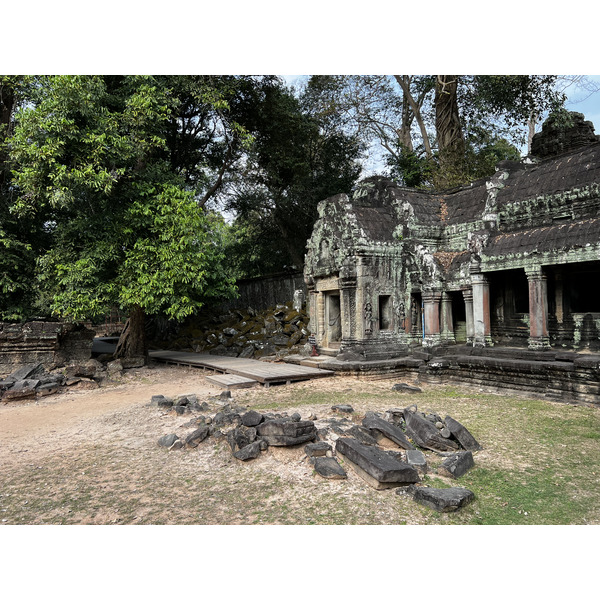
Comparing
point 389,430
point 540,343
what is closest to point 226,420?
point 389,430

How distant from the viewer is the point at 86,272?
10.2m

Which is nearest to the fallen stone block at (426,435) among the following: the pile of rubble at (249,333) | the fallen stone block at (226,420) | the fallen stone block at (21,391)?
the fallen stone block at (226,420)

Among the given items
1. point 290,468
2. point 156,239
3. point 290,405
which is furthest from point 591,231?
point 156,239

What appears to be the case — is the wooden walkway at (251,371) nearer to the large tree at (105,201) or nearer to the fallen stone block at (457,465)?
the large tree at (105,201)

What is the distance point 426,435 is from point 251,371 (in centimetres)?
617

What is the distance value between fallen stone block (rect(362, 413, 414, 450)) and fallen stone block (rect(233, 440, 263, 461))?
130cm

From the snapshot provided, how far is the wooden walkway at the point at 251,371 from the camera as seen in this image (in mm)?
9586

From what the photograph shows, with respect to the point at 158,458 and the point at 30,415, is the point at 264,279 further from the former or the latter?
the point at 158,458

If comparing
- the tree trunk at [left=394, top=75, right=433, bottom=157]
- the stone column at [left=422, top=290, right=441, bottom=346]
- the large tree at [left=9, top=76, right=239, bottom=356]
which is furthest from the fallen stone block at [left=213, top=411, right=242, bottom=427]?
the tree trunk at [left=394, top=75, right=433, bottom=157]

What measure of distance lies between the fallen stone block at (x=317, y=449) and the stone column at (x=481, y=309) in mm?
5930

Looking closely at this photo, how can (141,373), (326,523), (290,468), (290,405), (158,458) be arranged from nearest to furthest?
(326,523) → (290,468) → (158,458) → (290,405) → (141,373)

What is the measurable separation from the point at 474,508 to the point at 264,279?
15.6 metres

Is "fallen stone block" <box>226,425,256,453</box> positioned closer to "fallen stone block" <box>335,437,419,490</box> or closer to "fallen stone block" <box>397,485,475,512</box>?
"fallen stone block" <box>335,437,419,490</box>

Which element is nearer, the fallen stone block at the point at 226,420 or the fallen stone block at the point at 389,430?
the fallen stone block at the point at 389,430
